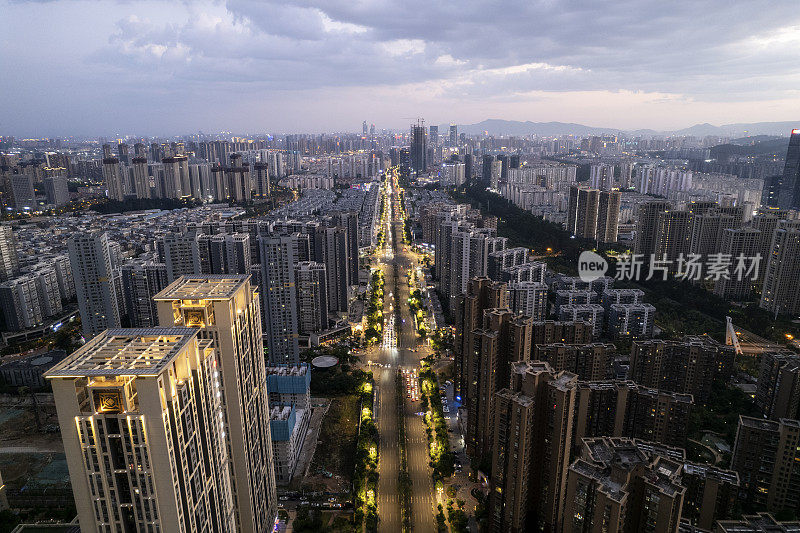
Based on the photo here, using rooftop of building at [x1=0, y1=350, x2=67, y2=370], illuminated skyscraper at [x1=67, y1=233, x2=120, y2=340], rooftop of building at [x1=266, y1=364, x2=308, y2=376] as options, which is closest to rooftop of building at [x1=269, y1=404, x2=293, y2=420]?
rooftop of building at [x1=266, y1=364, x2=308, y2=376]

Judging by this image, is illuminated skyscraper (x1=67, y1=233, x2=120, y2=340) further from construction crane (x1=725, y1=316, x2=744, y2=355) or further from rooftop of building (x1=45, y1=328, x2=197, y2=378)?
construction crane (x1=725, y1=316, x2=744, y2=355)

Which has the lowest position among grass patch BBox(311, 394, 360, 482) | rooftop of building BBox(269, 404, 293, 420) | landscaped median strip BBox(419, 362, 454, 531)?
grass patch BBox(311, 394, 360, 482)

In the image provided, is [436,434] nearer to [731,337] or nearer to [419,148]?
[731,337]

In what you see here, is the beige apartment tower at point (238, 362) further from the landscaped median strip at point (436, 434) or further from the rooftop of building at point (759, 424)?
the rooftop of building at point (759, 424)

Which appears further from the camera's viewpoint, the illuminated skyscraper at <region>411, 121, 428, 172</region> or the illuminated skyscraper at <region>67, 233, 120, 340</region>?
the illuminated skyscraper at <region>411, 121, 428, 172</region>

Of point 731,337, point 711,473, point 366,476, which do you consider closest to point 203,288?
point 366,476

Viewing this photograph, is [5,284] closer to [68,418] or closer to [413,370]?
[413,370]

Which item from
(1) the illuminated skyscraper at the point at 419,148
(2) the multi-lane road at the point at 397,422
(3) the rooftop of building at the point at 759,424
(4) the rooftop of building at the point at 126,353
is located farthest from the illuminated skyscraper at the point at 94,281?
(1) the illuminated skyscraper at the point at 419,148

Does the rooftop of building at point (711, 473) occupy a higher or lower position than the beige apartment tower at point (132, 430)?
lower
